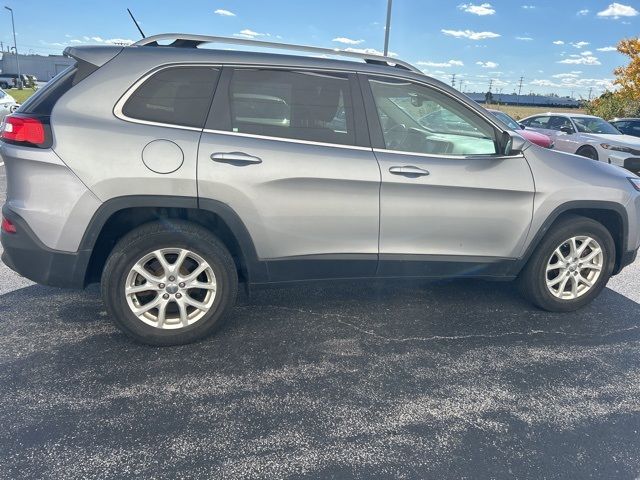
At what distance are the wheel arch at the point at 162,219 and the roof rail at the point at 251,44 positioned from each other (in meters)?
1.07

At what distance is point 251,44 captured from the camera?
3289 millimetres

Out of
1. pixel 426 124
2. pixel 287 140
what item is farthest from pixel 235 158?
pixel 426 124

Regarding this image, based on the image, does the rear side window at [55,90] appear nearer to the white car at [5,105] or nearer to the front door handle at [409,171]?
the front door handle at [409,171]

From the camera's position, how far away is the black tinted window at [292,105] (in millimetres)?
3086

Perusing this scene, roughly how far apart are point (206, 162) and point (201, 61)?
68cm

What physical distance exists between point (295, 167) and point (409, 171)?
0.79 metres

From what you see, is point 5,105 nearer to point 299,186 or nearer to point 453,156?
point 299,186

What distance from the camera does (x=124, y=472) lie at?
2100 mm

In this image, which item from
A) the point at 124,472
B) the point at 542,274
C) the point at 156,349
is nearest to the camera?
the point at 124,472

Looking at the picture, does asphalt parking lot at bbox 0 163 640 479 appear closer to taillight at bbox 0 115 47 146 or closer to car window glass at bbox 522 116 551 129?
taillight at bbox 0 115 47 146

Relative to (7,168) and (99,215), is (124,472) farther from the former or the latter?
(7,168)

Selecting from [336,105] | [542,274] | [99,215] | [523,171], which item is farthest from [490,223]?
[99,215]

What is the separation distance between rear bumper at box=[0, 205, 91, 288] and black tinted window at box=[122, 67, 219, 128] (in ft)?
3.07

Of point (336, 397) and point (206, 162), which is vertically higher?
point (206, 162)
